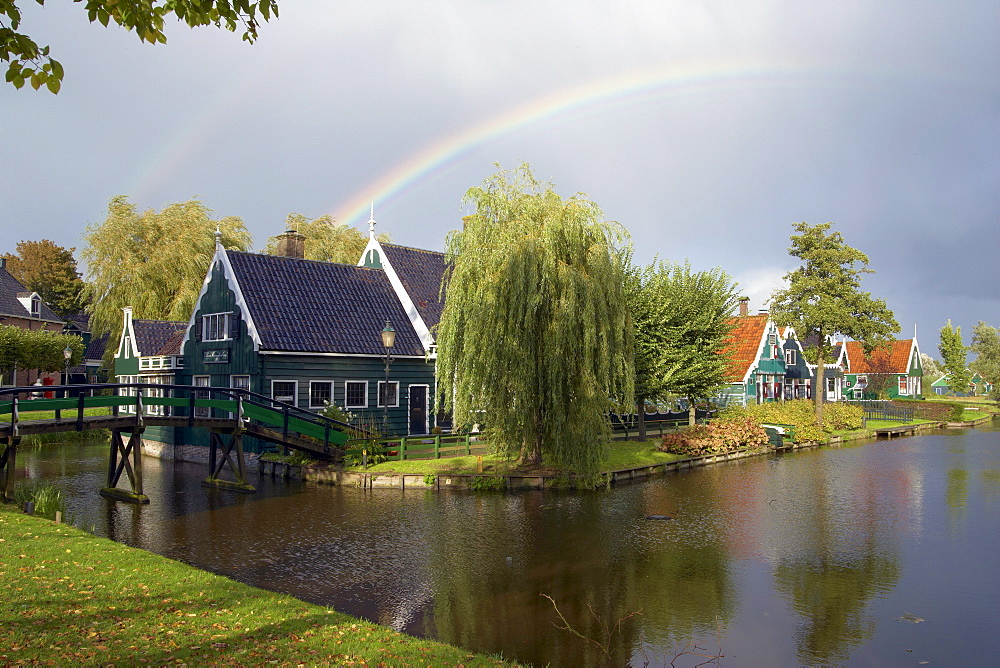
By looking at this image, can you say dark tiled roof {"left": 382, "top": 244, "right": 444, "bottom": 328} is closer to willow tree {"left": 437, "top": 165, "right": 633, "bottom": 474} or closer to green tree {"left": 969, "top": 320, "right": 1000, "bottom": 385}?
willow tree {"left": 437, "top": 165, "right": 633, "bottom": 474}

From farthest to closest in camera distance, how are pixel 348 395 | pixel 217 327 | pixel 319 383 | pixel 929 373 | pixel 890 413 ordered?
pixel 929 373
pixel 890 413
pixel 217 327
pixel 348 395
pixel 319 383

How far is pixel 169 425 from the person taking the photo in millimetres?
24594

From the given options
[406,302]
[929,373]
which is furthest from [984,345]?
[406,302]

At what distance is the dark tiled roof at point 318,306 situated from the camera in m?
28.7

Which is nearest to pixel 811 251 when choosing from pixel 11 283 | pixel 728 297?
pixel 728 297

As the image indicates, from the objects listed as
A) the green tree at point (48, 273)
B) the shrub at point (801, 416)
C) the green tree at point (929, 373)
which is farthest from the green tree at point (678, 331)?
the green tree at point (929, 373)

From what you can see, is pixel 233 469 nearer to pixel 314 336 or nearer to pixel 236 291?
pixel 314 336

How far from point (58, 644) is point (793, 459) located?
3120 cm

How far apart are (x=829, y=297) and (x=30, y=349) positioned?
4925 centimetres

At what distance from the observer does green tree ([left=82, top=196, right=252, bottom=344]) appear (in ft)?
144

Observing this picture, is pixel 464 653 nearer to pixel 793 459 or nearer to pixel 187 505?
pixel 187 505

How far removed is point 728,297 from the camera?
33875mm

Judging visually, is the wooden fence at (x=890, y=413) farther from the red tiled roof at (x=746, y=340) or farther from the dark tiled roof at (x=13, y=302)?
the dark tiled roof at (x=13, y=302)

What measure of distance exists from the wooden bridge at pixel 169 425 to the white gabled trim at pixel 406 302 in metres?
6.35
